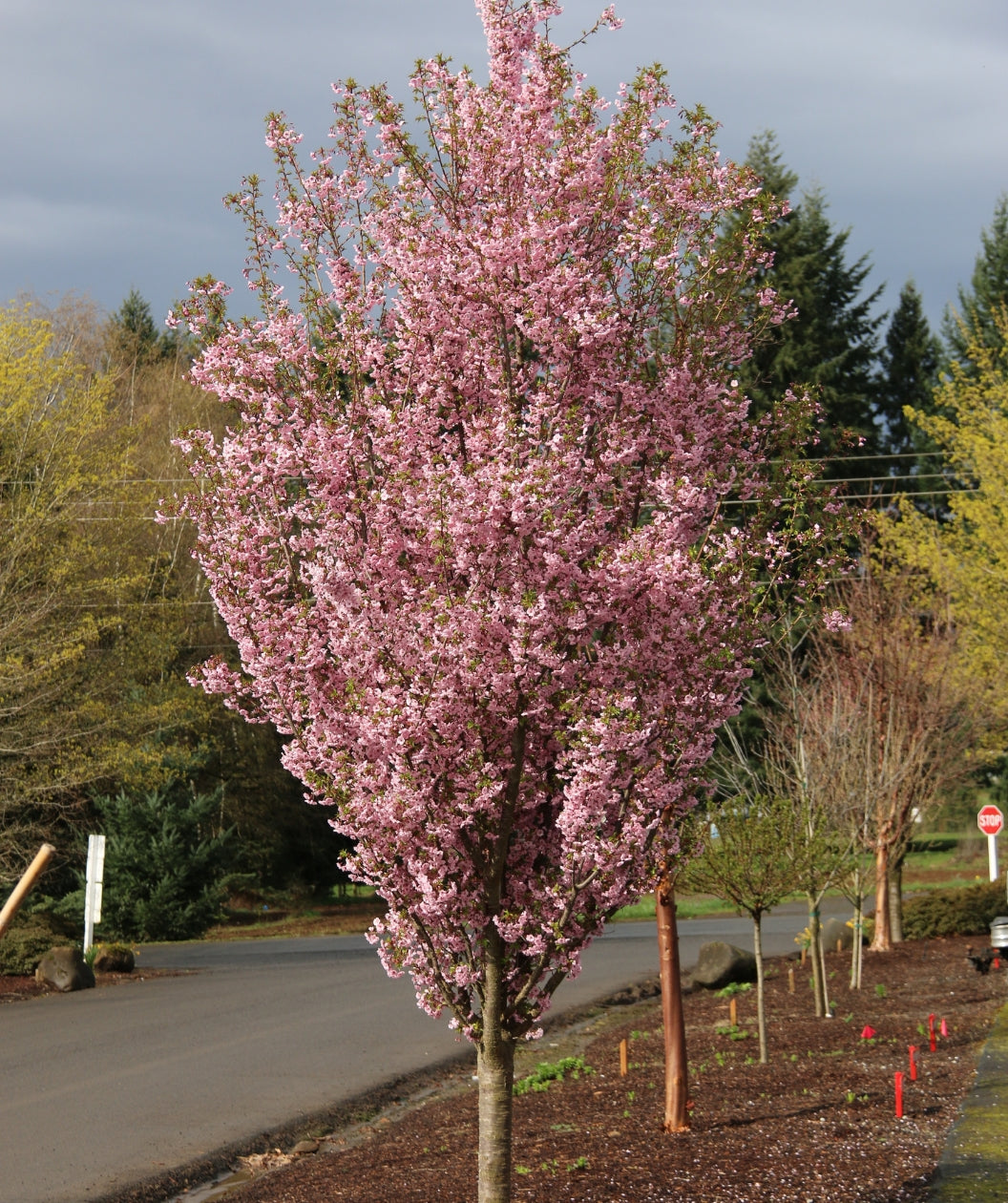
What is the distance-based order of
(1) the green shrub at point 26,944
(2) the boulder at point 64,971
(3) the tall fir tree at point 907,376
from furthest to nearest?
(3) the tall fir tree at point 907,376 → (1) the green shrub at point 26,944 → (2) the boulder at point 64,971

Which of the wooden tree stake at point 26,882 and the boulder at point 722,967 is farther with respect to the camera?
the boulder at point 722,967

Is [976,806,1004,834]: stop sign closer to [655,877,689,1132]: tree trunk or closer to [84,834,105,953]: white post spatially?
[84,834,105,953]: white post

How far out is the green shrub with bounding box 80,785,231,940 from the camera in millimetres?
23875

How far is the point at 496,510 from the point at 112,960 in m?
16.9

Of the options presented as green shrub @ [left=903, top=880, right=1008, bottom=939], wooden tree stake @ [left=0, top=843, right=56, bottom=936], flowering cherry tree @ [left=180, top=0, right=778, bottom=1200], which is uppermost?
flowering cherry tree @ [left=180, top=0, right=778, bottom=1200]

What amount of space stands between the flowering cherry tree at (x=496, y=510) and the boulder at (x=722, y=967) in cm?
1204

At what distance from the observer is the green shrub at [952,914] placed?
21.7 meters

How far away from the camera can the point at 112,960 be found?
19.7m

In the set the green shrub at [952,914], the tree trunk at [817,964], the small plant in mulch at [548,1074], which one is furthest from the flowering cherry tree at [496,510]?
the green shrub at [952,914]

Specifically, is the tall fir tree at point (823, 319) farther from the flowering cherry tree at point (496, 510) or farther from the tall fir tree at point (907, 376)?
the flowering cherry tree at point (496, 510)

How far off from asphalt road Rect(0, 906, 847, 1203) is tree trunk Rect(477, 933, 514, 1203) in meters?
3.34

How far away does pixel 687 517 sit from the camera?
16.8ft

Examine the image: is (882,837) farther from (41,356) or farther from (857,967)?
(41,356)

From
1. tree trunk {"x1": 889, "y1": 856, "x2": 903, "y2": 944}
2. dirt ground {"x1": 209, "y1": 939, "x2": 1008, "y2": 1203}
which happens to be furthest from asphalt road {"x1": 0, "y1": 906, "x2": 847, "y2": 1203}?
tree trunk {"x1": 889, "y1": 856, "x2": 903, "y2": 944}
